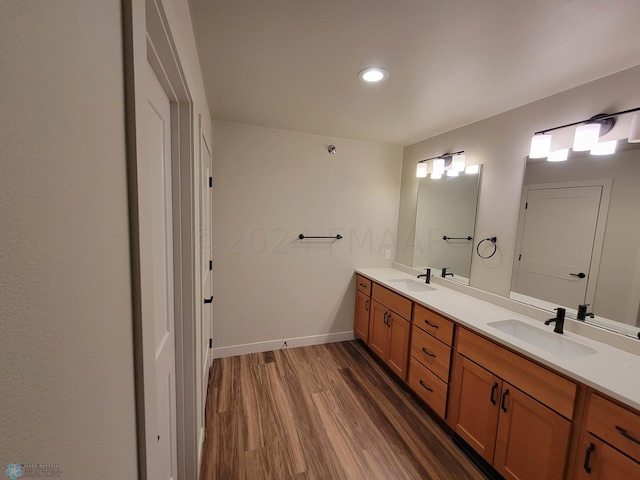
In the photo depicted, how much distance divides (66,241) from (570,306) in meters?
2.47

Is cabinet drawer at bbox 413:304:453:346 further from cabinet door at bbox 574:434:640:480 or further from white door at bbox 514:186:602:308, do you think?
cabinet door at bbox 574:434:640:480

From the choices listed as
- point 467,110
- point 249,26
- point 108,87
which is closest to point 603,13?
point 467,110

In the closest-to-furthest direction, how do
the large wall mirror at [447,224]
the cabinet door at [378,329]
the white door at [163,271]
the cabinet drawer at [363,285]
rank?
the white door at [163,271]
the large wall mirror at [447,224]
the cabinet door at [378,329]
the cabinet drawer at [363,285]

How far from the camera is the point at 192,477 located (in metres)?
1.47

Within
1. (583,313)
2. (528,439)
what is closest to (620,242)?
(583,313)

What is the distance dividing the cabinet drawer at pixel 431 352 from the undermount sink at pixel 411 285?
0.52 metres

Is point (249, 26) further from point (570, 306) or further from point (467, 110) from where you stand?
point (570, 306)

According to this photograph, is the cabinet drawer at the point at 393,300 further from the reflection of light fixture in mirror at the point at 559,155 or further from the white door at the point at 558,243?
the reflection of light fixture in mirror at the point at 559,155

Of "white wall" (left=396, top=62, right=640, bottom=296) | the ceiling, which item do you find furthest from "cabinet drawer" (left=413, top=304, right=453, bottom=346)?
the ceiling

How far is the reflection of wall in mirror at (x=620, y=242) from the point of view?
1.53m

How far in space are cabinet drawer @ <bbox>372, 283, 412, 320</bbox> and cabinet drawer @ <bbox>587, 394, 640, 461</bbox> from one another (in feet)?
4.10

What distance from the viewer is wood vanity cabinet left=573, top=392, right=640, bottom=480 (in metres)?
1.08

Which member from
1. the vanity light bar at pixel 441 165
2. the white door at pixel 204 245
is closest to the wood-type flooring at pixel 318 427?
the white door at pixel 204 245

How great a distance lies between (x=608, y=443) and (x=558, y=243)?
117 cm
